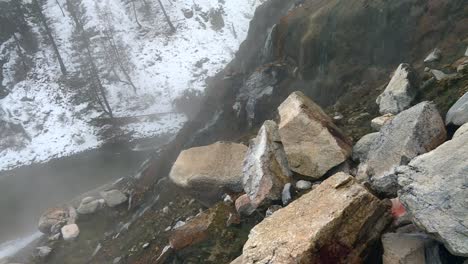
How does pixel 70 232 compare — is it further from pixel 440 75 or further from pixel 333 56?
pixel 440 75

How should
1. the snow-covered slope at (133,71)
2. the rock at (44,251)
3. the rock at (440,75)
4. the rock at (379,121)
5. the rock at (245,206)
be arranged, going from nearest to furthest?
the rock at (245,206), the rock at (379,121), the rock at (440,75), the rock at (44,251), the snow-covered slope at (133,71)

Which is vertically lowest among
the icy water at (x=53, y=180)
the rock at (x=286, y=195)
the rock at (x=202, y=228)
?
the icy water at (x=53, y=180)

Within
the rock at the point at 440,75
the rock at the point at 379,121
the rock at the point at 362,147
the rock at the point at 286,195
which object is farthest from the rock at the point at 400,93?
the rock at the point at 286,195

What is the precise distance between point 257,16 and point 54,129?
26.5 metres

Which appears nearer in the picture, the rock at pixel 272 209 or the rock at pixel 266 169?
the rock at pixel 272 209

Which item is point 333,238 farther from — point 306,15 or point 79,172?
point 79,172

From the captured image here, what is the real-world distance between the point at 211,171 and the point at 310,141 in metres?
4.57

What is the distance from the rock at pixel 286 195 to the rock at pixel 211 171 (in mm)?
2793

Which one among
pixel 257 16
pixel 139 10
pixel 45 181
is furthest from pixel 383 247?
pixel 139 10

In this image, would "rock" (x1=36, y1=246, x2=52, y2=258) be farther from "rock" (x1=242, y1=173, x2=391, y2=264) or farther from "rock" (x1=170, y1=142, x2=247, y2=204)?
"rock" (x1=242, y1=173, x2=391, y2=264)

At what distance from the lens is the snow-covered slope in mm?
41375

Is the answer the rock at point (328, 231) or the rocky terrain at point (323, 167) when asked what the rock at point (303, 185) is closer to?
the rocky terrain at point (323, 167)

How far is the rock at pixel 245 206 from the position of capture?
9.89 meters

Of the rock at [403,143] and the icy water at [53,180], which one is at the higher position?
the rock at [403,143]
